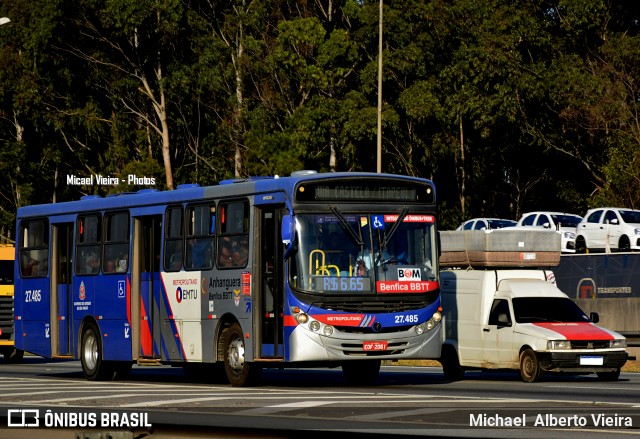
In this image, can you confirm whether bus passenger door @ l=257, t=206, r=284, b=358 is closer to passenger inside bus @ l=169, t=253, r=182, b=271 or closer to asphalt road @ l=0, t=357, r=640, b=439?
asphalt road @ l=0, t=357, r=640, b=439

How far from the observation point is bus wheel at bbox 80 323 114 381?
26.8 meters

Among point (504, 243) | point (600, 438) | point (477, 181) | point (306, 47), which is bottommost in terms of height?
point (600, 438)

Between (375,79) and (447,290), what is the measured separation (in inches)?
1477

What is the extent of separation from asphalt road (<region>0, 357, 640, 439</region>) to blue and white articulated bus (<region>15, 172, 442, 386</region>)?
0.61m

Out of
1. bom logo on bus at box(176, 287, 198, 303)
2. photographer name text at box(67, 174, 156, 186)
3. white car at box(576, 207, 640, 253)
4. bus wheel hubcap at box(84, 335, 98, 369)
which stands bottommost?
bus wheel hubcap at box(84, 335, 98, 369)

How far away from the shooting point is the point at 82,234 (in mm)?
27875

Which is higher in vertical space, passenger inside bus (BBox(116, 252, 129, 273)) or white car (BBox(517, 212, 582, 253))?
white car (BBox(517, 212, 582, 253))

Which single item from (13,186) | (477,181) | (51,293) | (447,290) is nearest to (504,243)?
(447,290)

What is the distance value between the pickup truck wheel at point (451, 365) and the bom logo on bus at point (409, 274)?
432cm

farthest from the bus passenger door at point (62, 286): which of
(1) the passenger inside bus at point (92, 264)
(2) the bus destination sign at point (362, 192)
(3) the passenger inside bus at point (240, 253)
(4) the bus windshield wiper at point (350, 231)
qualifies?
(4) the bus windshield wiper at point (350, 231)

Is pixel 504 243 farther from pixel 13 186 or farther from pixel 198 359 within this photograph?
pixel 13 186

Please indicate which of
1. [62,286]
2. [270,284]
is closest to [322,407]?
[270,284]

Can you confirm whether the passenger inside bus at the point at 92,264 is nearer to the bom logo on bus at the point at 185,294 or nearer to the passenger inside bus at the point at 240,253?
the bom logo on bus at the point at 185,294

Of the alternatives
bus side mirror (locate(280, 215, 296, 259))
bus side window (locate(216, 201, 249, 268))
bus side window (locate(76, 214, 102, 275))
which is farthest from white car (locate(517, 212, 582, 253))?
bus side mirror (locate(280, 215, 296, 259))
